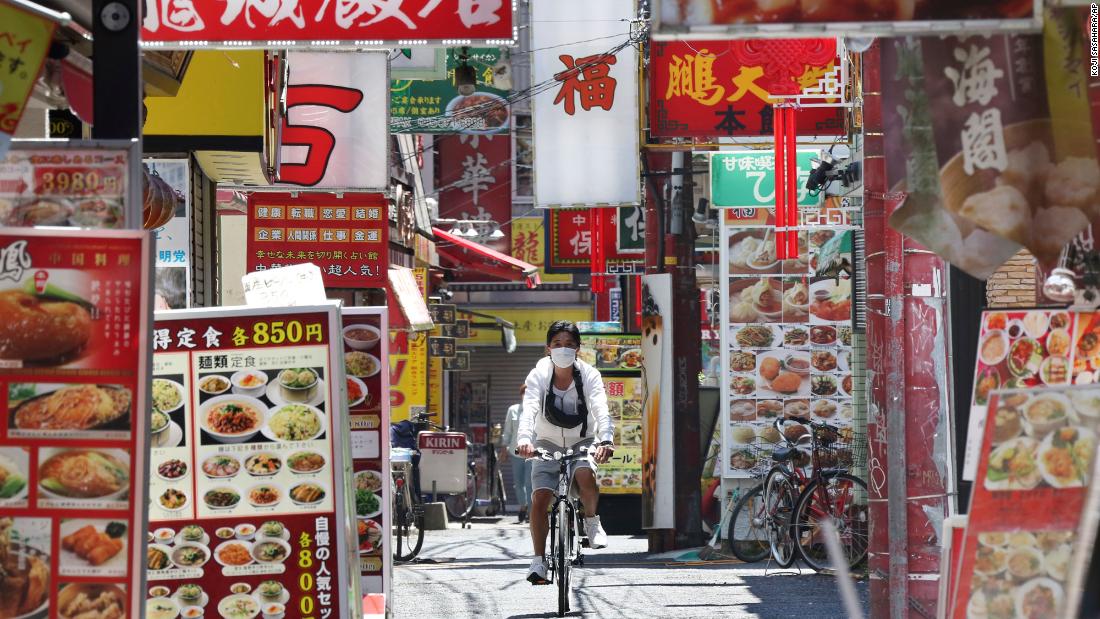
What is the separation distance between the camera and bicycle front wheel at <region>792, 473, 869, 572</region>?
15133mm

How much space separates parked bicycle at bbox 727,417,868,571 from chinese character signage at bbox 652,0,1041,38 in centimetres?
962

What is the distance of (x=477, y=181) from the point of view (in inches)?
1489

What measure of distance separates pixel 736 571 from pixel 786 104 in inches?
184

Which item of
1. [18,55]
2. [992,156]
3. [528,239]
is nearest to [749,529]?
[992,156]

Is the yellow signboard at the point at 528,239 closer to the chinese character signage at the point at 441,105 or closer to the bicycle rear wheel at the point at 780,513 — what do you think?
the chinese character signage at the point at 441,105

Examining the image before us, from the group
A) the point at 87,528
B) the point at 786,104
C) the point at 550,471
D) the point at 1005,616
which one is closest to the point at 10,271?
the point at 87,528

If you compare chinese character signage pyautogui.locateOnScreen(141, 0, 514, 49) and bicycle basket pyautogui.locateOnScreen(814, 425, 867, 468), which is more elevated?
chinese character signage pyautogui.locateOnScreen(141, 0, 514, 49)

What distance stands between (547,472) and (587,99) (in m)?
6.17

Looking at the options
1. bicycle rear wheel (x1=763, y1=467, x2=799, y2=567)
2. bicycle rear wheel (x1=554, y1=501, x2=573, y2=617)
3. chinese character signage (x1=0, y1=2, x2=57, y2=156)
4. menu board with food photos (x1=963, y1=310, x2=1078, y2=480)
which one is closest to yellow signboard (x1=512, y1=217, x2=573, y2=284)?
bicycle rear wheel (x1=763, y1=467, x2=799, y2=567)

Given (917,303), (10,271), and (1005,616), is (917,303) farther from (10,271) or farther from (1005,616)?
(10,271)

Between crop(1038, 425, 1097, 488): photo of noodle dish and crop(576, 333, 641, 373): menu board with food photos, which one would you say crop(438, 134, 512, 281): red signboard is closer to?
crop(576, 333, 641, 373): menu board with food photos

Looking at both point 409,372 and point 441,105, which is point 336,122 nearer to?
point 441,105

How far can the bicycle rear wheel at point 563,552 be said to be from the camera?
37.9 ft

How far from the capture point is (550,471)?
12172 millimetres
